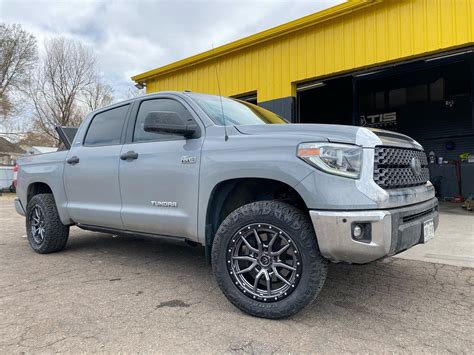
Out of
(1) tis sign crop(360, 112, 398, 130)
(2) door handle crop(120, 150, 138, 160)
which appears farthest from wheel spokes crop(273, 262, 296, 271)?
(1) tis sign crop(360, 112, 398, 130)

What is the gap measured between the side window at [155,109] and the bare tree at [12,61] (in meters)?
33.8

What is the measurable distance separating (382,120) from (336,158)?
13.0 meters

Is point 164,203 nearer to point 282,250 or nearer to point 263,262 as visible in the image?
point 263,262

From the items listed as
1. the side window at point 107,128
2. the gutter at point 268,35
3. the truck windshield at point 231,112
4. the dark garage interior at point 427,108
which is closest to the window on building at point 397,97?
the dark garage interior at point 427,108

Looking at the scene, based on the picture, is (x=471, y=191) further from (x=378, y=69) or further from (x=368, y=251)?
(x=368, y=251)

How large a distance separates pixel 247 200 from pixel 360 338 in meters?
1.48

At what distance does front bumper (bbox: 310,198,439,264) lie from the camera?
2.61 metres

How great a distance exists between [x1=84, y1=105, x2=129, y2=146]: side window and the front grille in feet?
9.41

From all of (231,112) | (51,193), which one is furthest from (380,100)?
(51,193)

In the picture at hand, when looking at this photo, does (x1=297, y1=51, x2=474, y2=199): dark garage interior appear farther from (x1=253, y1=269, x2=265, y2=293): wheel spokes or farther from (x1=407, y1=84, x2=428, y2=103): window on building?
(x1=253, y1=269, x2=265, y2=293): wheel spokes

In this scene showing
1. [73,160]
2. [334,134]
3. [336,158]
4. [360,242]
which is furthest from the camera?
[73,160]

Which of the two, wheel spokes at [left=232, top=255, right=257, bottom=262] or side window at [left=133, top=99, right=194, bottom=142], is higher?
side window at [left=133, top=99, right=194, bottom=142]

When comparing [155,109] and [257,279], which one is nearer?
[257,279]

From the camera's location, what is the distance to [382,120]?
14.6 metres
